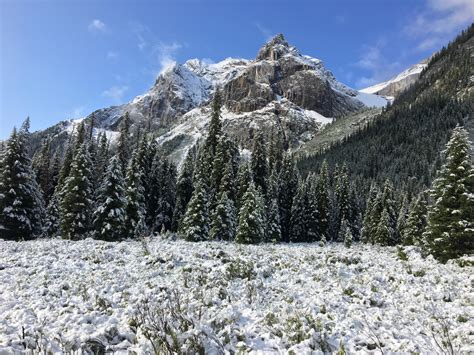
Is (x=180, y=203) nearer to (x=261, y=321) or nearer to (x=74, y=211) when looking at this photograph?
(x=74, y=211)

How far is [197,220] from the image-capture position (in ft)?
115

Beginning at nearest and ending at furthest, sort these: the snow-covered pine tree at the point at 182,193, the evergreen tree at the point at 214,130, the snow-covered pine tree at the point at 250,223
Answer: the snow-covered pine tree at the point at 250,223 → the snow-covered pine tree at the point at 182,193 → the evergreen tree at the point at 214,130

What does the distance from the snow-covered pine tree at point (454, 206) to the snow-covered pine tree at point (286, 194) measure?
35.5m

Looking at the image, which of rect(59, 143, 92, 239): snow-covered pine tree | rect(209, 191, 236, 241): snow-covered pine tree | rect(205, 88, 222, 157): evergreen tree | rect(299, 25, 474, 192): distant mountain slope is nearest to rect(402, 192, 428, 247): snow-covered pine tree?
rect(209, 191, 236, 241): snow-covered pine tree

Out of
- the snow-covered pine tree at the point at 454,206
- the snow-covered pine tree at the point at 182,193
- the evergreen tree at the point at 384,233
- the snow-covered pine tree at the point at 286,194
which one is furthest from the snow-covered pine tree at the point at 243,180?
the snow-covered pine tree at the point at 454,206

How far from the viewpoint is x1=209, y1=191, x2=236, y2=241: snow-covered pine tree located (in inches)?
1469

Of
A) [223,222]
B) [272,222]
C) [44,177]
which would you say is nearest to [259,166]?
[272,222]

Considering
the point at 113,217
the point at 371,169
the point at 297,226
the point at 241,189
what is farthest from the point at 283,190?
the point at 371,169

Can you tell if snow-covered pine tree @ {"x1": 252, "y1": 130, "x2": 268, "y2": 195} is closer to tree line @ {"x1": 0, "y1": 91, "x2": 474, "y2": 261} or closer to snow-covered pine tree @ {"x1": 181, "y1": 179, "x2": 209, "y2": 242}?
tree line @ {"x1": 0, "y1": 91, "x2": 474, "y2": 261}

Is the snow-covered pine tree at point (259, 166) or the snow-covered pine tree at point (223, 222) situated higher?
the snow-covered pine tree at point (259, 166)

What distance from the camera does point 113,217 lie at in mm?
33125

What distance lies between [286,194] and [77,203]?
35.5 metres

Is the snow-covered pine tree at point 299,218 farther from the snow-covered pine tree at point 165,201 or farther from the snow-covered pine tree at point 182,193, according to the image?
the snow-covered pine tree at point 165,201

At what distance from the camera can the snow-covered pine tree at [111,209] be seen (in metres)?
32.9
